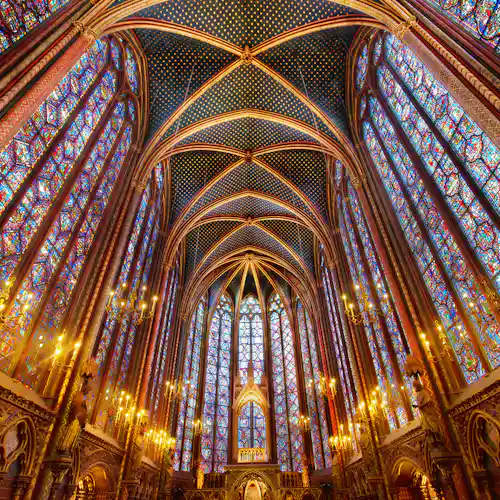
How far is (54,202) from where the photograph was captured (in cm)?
874

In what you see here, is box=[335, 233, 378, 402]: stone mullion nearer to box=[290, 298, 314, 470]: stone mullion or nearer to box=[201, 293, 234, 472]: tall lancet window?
box=[290, 298, 314, 470]: stone mullion

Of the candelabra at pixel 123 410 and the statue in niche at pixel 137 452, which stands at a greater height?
the candelabra at pixel 123 410

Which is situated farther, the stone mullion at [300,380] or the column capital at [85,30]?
the stone mullion at [300,380]

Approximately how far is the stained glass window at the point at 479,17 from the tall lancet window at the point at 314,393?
579 inches

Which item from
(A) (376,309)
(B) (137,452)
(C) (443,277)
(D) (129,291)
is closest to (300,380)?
(A) (376,309)

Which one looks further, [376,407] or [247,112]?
[247,112]

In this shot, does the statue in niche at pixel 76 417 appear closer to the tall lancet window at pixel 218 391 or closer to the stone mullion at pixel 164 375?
the stone mullion at pixel 164 375

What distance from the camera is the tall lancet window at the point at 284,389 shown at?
2065 centimetres

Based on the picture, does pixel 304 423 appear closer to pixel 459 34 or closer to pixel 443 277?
pixel 443 277

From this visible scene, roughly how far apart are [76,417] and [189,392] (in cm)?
1429

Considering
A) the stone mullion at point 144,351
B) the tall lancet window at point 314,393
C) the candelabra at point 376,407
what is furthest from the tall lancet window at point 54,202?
the tall lancet window at point 314,393

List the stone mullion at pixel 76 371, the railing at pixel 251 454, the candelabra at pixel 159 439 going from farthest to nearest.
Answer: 1. the railing at pixel 251 454
2. the candelabra at pixel 159 439
3. the stone mullion at pixel 76 371

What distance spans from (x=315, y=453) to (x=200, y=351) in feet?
31.0

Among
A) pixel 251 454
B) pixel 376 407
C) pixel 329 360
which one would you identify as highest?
pixel 329 360
